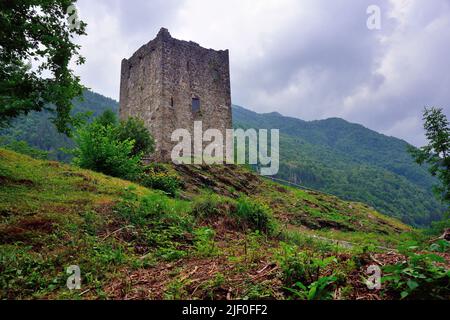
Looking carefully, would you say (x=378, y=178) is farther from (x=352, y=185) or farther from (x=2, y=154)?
(x=2, y=154)

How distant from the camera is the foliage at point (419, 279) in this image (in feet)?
9.22

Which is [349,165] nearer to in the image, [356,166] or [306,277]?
[356,166]

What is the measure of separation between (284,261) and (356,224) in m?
17.3

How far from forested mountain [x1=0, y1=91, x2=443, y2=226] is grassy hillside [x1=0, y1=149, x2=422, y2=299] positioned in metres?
5.56

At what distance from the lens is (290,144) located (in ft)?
369

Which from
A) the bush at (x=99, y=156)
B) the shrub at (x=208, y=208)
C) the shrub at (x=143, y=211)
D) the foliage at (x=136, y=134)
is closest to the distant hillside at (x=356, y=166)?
the foliage at (x=136, y=134)

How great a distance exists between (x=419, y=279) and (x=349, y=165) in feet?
353

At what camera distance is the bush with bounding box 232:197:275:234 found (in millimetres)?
Answer: 7768

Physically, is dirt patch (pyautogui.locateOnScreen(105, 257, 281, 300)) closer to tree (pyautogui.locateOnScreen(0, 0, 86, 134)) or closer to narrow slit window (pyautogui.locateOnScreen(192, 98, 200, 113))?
tree (pyautogui.locateOnScreen(0, 0, 86, 134))

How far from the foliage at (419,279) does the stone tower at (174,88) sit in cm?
2077

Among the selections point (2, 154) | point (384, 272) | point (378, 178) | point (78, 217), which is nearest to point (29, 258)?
point (78, 217)

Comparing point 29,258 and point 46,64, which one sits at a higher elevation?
point 46,64

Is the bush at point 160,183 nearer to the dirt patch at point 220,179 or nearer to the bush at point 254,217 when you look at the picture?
the dirt patch at point 220,179

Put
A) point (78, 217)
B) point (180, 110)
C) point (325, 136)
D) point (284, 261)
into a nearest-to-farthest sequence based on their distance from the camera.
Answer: point (284, 261)
point (78, 217)
point (180, 110)
point (325, 136)
